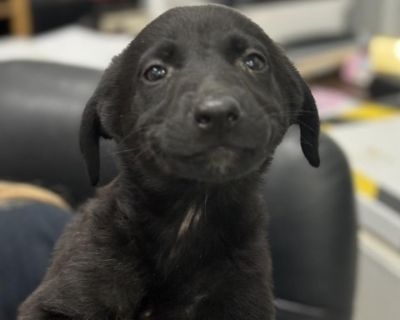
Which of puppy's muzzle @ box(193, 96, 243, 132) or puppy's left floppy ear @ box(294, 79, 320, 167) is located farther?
puppy's left floppy ear @ box(294, 79, 320, 167)

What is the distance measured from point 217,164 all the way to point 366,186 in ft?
3.37

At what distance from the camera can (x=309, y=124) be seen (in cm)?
109

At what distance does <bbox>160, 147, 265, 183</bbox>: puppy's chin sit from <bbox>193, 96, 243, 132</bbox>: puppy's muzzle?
4cm

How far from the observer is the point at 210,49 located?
0.92m

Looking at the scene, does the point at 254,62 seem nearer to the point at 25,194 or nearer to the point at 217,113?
the point at 217,113

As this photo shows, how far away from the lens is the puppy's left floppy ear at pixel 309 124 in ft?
3.46

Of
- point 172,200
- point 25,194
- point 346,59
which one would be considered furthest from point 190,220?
point 346,59

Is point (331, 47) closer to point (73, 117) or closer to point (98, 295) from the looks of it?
point (73, 117)

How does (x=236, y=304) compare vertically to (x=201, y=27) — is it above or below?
below


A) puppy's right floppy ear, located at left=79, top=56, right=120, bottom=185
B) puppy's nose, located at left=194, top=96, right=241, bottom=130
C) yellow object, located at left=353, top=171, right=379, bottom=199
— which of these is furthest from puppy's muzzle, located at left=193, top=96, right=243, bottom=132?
yellow object, located at left=353, top=171, right=379, bottom=199

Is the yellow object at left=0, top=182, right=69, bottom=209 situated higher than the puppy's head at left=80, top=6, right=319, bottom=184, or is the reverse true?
the puppy's head at left=80, top=6, right=319, bottom=184

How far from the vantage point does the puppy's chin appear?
0.81 metres

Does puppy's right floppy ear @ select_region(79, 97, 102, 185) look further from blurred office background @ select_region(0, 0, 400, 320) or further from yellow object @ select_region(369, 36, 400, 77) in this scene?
yellow object @ select_region(369, 36, 400, 77)

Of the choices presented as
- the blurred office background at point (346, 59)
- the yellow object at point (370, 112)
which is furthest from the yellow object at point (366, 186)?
the yellow object at point (370, 112)
